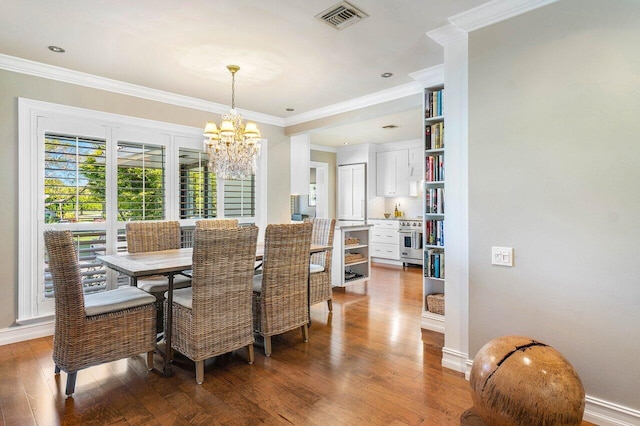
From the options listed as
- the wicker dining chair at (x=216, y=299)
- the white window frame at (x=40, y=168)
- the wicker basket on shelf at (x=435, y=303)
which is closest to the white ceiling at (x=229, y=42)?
the white window frame at (x=40, y=168)

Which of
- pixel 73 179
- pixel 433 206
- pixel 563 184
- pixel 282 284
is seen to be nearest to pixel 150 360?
pixel 282 284

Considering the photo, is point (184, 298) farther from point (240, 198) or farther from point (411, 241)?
point (411, 241)

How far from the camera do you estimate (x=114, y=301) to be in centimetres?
253

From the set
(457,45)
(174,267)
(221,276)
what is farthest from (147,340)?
(457,45)

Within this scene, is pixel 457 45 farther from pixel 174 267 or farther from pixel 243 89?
pixel 174 267

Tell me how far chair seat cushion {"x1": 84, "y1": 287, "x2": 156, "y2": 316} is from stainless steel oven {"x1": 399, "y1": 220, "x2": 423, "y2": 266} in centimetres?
541

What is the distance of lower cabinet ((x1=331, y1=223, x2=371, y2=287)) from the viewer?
16.8ft

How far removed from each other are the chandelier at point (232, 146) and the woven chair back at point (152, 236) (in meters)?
0.90

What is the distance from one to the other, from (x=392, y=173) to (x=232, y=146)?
16.6ft

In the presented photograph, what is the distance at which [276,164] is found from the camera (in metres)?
5.51

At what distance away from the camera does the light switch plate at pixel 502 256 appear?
2346 mm

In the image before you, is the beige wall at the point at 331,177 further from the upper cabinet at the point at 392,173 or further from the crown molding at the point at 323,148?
the upper cabinet at the point at 392,173

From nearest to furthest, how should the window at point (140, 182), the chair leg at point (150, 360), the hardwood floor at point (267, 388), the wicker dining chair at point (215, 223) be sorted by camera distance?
the hardwood floor at point (267, 388), the chair leg at point (150, 360), the window at point (140, 182), the wicker dining chair at point (215, 223)

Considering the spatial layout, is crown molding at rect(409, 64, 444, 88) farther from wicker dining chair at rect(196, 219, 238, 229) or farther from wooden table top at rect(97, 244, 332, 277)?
wicker dining chair at rect(196, 219, 238, 229)
